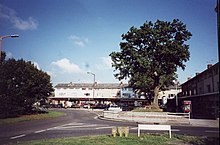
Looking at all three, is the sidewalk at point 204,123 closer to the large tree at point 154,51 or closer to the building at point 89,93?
the large tree at point 154,51

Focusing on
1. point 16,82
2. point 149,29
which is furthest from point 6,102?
point 149,29

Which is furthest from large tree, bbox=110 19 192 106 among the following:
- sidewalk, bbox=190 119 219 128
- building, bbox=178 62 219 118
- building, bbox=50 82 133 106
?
building, bbox=50 82 133 106

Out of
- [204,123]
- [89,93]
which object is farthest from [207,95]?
[89,93]

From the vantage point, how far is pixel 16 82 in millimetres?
28531

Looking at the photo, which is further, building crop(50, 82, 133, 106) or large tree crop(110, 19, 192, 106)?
building crop(50, 82, 133, 106)

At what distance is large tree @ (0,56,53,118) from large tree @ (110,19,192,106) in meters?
16.0

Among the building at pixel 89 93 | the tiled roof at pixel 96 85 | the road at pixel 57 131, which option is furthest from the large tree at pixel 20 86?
the tiled roof at pixel 96 85

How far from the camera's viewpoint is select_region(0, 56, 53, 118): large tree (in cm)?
2686

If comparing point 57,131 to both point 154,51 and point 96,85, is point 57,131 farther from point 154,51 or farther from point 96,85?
point 96,85

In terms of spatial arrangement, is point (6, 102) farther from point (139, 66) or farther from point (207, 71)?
point (207, 71)

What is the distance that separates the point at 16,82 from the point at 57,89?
67634 mm

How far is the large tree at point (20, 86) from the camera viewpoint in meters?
26.9

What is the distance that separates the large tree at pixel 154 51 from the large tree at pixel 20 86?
16019 mm

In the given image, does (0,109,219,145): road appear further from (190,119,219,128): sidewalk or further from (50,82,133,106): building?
(50,82,133,106): building
